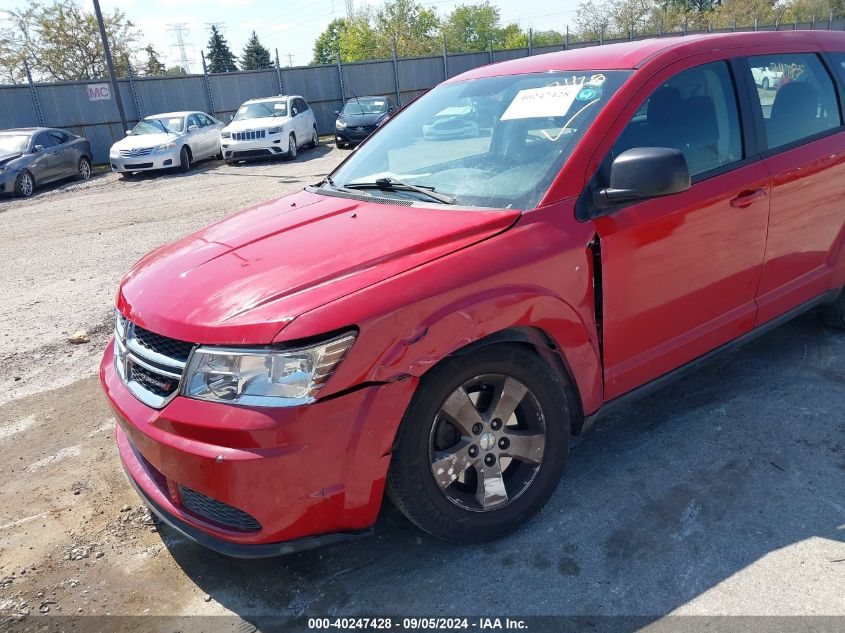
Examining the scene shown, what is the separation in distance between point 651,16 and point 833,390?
202 feet

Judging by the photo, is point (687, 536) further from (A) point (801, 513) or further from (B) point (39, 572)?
(B) point (39, 572)

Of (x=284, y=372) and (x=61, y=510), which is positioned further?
(x=61, y=510)

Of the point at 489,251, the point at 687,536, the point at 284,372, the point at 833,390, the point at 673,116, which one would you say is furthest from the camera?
the point at 833,390

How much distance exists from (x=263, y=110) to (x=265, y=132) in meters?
1.45

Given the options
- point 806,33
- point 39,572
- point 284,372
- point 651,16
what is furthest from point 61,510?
point 651,16

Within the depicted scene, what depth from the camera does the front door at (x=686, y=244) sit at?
2871mm

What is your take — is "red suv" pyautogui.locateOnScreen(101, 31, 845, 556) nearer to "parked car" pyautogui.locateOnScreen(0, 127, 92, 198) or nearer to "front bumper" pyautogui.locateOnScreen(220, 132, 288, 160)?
"parked car" pyautogui.locateOnScreen(0, 127, 92, 198)

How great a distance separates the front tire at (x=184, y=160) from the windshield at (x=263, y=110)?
1.85m

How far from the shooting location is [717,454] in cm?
325

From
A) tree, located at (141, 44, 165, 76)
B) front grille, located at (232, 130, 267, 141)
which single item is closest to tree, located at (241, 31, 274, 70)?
tree, located at (141, 44, 165, 76)

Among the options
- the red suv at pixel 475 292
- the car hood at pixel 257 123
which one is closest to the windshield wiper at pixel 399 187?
the red suv at pixel 475 292

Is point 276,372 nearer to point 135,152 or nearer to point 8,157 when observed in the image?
point 8,157

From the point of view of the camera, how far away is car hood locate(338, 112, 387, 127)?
19609 millimetres

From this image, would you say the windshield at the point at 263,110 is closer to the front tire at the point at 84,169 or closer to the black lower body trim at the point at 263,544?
the front tire at the point at 84,169
